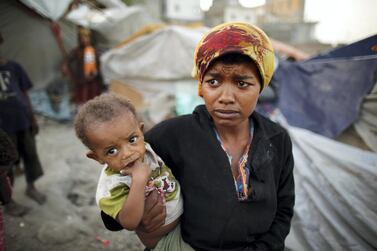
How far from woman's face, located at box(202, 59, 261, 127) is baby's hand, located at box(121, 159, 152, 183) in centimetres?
35

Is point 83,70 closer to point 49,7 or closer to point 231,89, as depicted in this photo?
point 49,7

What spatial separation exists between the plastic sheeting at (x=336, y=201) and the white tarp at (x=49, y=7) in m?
4.88

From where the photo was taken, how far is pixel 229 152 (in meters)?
1.22

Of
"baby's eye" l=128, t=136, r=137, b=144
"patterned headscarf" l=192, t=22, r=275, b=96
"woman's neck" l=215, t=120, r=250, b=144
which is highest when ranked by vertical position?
"patterned headscarf" l=192, t=22, r=275, b=96

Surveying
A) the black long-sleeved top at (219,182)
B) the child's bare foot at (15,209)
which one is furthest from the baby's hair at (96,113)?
the child's bare foot at (15,209)

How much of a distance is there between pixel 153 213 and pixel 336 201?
180cm

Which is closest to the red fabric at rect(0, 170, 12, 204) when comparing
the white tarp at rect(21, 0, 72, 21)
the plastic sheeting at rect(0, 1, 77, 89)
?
the white tarp at rect(21, 0, 72, 21)

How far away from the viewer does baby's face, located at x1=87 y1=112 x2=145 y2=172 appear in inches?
42.4

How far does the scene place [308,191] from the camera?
8.17 feet

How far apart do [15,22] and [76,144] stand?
3328mm

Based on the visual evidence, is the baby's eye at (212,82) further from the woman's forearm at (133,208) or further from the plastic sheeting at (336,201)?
the plastic sheeting at (336,201)

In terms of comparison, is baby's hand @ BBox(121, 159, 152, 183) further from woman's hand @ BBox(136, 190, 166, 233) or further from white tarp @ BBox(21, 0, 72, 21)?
white tarp @ BBox(21, 0, 72, 21)

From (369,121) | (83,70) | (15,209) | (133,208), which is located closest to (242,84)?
(133,208)

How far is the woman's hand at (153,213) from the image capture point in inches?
43.1
